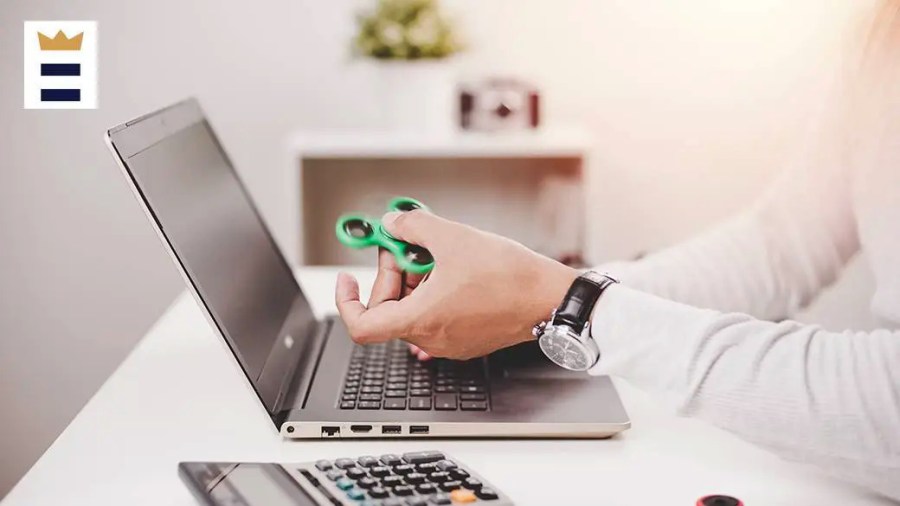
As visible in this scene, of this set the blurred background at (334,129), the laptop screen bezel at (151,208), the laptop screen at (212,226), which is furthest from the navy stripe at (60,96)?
the blurred background at (334,129)

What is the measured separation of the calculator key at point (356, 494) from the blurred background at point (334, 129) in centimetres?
184

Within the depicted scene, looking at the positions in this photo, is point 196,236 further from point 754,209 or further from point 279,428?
point 754,209

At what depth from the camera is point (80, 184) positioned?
103 inches

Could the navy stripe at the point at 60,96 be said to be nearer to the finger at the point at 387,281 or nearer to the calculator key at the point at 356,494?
the finger at the point at 387,281

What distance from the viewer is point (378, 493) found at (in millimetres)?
709

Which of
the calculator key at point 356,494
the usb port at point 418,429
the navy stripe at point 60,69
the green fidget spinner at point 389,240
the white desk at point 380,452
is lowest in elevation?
the white desk at point 380,452

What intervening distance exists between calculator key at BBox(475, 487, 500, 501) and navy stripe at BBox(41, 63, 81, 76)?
1.12 m

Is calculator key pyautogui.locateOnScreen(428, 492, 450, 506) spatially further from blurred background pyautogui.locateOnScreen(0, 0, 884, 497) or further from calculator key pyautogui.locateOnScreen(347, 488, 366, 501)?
blurred background pyautogui.locateOnScreen(0, 0, 884, 497)

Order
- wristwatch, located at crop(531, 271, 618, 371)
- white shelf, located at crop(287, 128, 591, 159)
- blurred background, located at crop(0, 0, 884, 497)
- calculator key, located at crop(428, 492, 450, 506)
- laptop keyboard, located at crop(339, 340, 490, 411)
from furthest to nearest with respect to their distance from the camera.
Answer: blurred background, located at crop(0, 0, 884, 497), white shelf, located at crop(287, 128, 591, 159), laptop keyboard, located at crop(339, 340, 490, 411), wristwatch, located at crop(531, 271, 618, 371), calculator key, located at crop(428, 492, 450, 506)

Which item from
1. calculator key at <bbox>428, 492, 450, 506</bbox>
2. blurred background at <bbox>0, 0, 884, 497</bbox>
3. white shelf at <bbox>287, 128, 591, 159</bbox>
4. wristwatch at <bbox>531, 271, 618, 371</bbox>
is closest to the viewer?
calculator key at <bbox>428, 492, 450, 506</bbox>

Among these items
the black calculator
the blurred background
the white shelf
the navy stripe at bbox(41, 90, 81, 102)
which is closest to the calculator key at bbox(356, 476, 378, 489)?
the black calculator

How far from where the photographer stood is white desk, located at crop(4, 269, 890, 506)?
2.59ft

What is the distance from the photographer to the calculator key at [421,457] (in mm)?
762

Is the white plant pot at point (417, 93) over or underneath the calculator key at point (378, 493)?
over
